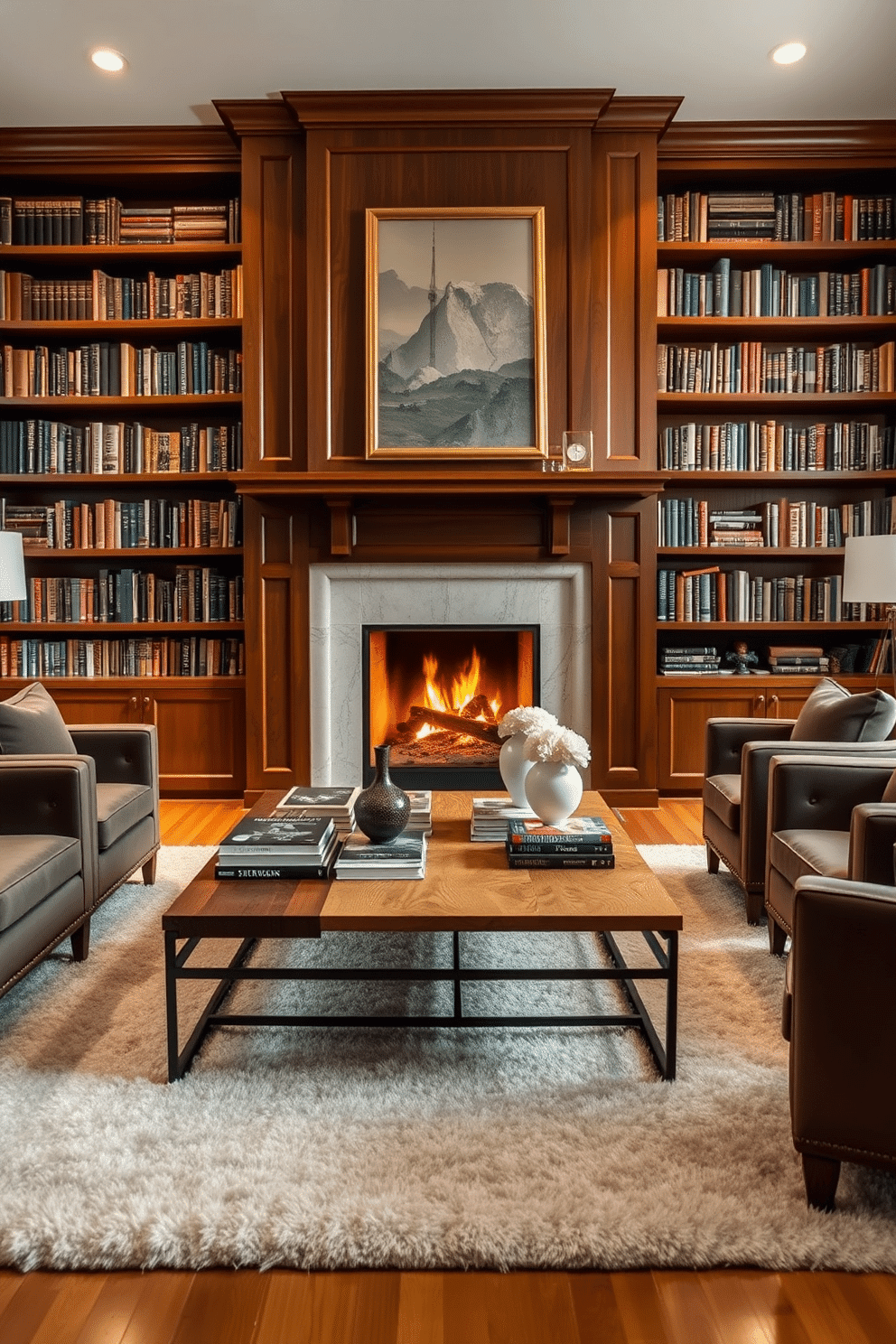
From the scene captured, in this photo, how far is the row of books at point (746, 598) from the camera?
4.62m

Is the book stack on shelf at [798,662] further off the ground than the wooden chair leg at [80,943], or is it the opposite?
the book stack on shelf at [798,662]

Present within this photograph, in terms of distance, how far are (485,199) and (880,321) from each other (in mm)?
1943

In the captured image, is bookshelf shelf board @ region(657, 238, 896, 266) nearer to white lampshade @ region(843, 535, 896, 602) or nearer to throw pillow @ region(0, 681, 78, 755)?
white lampshade @ region(843, 535, 896, 602)

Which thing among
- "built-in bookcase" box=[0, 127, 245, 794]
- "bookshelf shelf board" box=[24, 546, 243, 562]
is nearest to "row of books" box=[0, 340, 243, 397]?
"built-in bookcase" box=[0, 127, 245, 794]

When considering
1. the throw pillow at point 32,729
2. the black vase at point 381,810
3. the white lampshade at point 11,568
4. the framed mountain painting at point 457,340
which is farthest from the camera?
the framed mountain painting at point 457,340

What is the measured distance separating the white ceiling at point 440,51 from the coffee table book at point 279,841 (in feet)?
10.2

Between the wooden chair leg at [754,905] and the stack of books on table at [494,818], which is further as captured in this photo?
the wooden chair leg at [754,905]

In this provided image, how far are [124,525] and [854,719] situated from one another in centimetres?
349

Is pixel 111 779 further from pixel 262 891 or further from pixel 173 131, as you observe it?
pixel 173 131

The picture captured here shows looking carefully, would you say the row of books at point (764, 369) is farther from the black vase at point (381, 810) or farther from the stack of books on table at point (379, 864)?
the stack of books on table at point (379, 864)

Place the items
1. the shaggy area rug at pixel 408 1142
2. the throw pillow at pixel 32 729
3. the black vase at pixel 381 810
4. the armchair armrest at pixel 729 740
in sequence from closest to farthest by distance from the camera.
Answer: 1. the shaggy area rug at pixel 408 1142
2. the black vase at pixel 381 810
3. the throw pillow at pixel 32 729
4. the armchair armrest at pixel 729 740

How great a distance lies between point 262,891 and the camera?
2.08 m

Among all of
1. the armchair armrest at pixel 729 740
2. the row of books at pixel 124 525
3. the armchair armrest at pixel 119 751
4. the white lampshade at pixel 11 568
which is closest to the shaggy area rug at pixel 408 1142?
the armchair armrest at pixel 119 751

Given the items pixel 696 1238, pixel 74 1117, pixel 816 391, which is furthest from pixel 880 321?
pixel 74 1117
